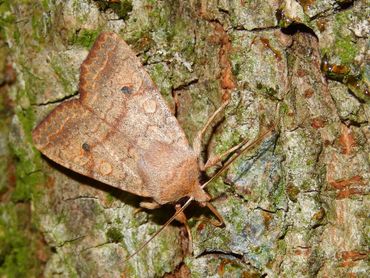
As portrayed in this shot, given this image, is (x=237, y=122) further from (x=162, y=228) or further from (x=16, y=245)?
(x=16, y=245)

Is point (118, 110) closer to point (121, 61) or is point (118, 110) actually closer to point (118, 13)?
point (121, 61)

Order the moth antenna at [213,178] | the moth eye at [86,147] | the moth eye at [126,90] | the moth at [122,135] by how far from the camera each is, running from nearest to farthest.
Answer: the moth antenna at [213,178] → the moth at [122,135] → the moth eye at [126,90] → the moth eye at [86,147]

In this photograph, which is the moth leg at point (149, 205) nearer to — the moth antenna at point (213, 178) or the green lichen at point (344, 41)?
the moth antenna at point (213, 178)

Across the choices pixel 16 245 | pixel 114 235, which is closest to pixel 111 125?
pixel 114 235

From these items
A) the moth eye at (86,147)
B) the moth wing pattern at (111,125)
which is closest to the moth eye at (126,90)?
the moth wing pattern at (111,125)

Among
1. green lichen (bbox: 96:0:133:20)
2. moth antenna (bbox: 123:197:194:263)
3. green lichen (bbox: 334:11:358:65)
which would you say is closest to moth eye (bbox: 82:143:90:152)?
moth antenna (bbox: 123:197:194:263)

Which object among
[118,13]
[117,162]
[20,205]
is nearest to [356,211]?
[117,162]

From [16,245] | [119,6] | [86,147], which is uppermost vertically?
[119,6]

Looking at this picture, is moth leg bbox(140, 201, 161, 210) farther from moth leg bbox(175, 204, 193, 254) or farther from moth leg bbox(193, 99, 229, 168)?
moth leg bbox(193, 99, 229, 168)
